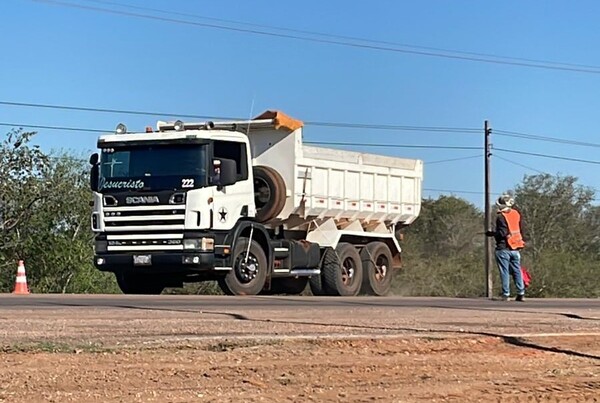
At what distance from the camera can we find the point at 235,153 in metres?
19.6

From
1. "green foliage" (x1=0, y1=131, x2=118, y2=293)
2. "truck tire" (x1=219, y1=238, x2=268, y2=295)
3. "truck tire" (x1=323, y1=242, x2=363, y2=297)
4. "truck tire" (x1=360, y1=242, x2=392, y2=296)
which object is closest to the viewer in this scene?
"truck tire" (x1=219, y1=238, x2=268, y2=295)

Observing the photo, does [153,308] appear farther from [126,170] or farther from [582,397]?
[582,397]

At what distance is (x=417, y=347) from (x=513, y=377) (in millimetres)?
1338

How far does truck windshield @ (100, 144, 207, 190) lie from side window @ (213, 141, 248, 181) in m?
0.45

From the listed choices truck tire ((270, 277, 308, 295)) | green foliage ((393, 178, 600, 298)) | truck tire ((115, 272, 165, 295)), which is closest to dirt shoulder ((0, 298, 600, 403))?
truck tire ((115, 272, 165, 295))

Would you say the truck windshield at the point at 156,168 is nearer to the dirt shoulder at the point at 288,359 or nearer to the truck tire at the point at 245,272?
the truck tire at the point at 245,272

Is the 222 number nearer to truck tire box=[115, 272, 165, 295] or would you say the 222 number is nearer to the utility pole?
truck tire box=[115, 272, 165, 295]

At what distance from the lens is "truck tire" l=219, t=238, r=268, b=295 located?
1961cm

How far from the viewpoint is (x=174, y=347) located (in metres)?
8.27

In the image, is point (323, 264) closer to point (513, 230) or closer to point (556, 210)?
point (513, 230)

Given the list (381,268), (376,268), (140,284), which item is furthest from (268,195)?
(381,268)

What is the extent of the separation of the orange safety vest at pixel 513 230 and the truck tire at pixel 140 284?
7.13 metres

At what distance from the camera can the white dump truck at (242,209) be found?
61.8ft

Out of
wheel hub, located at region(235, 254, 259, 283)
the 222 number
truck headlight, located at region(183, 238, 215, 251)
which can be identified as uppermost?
the 222 number
